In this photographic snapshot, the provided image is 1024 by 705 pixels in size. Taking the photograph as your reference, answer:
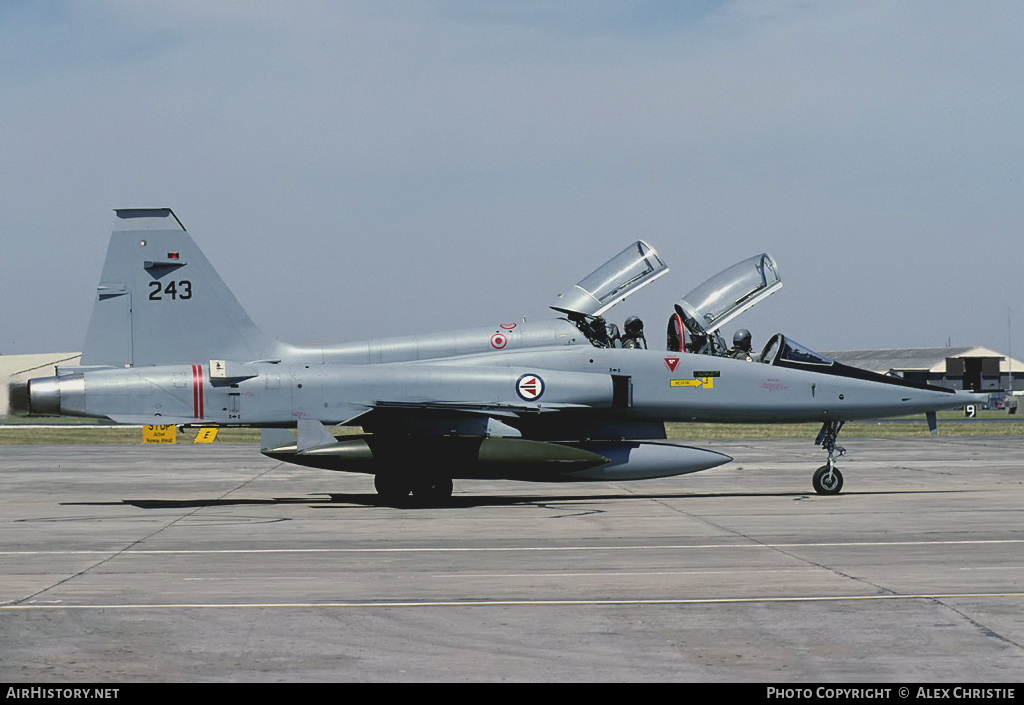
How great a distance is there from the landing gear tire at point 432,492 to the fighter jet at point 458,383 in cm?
2

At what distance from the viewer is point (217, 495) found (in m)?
20.2

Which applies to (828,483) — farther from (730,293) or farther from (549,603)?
(549,603)

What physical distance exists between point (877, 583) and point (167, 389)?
1171 centimetres

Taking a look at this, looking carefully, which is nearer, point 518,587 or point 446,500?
point 518,587

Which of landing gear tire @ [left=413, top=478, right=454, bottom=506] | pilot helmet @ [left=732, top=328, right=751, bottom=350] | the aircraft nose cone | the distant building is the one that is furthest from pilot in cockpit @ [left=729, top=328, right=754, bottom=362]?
the distant building

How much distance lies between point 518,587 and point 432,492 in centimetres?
806

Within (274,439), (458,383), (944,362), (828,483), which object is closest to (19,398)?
(274,439)

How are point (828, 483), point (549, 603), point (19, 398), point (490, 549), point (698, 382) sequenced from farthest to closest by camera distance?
point (828, 483) < point (698, 382) < point (19, 398) < point (490, 549) < point (549, 603)

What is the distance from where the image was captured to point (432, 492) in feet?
58.6

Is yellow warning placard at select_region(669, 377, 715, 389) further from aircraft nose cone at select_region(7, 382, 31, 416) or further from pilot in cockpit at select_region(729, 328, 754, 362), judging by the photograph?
aircraft nose cone at select_region(7, 382, 31, 416)

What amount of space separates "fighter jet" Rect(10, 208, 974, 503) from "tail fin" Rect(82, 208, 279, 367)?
24 mm

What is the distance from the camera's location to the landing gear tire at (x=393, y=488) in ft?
59.0

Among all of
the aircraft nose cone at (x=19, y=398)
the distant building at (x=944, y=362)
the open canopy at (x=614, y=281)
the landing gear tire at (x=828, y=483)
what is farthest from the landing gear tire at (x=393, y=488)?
the distant building at (x=944, y=362)
